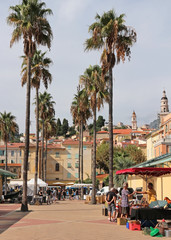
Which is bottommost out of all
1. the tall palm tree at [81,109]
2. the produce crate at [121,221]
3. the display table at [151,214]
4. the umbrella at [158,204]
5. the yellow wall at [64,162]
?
the produce crate at [121,221]

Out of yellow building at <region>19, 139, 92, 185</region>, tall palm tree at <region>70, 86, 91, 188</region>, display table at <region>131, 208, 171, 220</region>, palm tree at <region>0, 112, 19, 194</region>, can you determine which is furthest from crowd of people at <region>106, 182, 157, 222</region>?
yellow building at <region>19, 139, 92, 185</region>

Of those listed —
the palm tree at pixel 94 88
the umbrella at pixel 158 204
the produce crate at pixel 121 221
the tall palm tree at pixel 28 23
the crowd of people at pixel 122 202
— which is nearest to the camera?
the umbrella at pixel 158 204

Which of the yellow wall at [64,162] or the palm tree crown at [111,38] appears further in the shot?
the yellow wall at [64,162]

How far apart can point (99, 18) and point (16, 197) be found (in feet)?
81.5

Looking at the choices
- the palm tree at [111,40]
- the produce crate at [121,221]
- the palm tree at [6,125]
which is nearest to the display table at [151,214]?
the produce crate at [121,221]

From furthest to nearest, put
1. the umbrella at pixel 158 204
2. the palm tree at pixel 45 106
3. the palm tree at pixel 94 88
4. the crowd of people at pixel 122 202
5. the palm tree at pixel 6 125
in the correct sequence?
the palm tree at pixel 6 125
the palm tree at pixel 45 106
the palm tree at pixel 94 88
the crowd of people at pixel 122 202
the umbrella at pixel 158 204

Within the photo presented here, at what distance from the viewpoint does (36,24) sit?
27.5 meters

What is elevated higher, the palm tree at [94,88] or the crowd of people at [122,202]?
the palm tree at [94,88]

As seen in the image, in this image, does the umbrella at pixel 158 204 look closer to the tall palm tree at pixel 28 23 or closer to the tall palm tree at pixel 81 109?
the tall palm tree at pixel 28 23

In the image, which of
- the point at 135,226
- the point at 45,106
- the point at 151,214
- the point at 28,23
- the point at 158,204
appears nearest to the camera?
the point at 151,214

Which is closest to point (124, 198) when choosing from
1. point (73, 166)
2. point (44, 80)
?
point (44, 80)

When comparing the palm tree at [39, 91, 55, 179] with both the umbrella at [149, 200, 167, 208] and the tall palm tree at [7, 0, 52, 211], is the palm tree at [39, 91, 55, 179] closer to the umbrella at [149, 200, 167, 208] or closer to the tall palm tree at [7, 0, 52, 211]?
the tall palm tree at [7, 0, 52, 211]

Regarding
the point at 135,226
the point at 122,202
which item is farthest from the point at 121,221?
the point at 135,226

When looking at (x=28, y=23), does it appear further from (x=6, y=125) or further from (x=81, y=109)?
(x=6, y=125)
